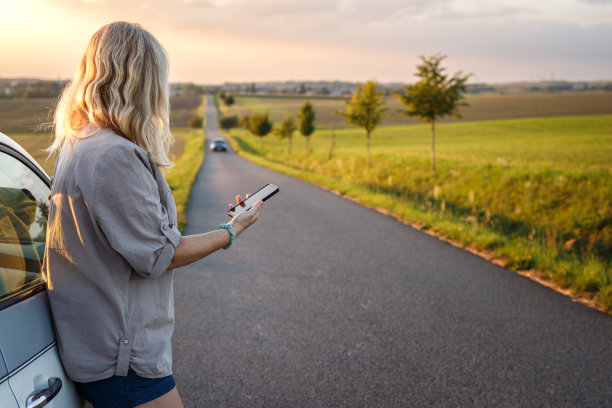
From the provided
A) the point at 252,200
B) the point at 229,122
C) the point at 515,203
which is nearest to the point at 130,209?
the point at 252,200

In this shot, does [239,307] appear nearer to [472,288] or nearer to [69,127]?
[472,288]

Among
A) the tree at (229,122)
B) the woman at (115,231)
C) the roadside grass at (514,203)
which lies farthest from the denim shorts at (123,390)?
the tree at (229,122)

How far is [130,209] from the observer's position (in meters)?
1.37

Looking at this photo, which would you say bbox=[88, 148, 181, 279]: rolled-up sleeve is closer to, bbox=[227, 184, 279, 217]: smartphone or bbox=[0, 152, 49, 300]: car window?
bbox=[0, 152, 49, 300]: car window

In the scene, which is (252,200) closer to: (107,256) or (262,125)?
(107,256)

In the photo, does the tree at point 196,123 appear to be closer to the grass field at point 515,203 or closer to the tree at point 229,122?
the tree at point 229,122

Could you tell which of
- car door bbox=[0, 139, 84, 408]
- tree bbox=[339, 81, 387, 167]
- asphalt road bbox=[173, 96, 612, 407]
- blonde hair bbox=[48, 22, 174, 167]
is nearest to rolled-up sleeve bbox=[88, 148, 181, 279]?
blonde hair bbox=[48, 22, 174, 167]

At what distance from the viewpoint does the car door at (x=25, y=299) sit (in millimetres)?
1278

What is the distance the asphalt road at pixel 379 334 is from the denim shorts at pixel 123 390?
165cm

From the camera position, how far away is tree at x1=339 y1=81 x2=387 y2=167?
1025 inches

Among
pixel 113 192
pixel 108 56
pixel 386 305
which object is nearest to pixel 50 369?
pixel 113 192

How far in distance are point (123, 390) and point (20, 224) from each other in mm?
772

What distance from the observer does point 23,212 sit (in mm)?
1798

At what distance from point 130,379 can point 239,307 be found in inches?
132
